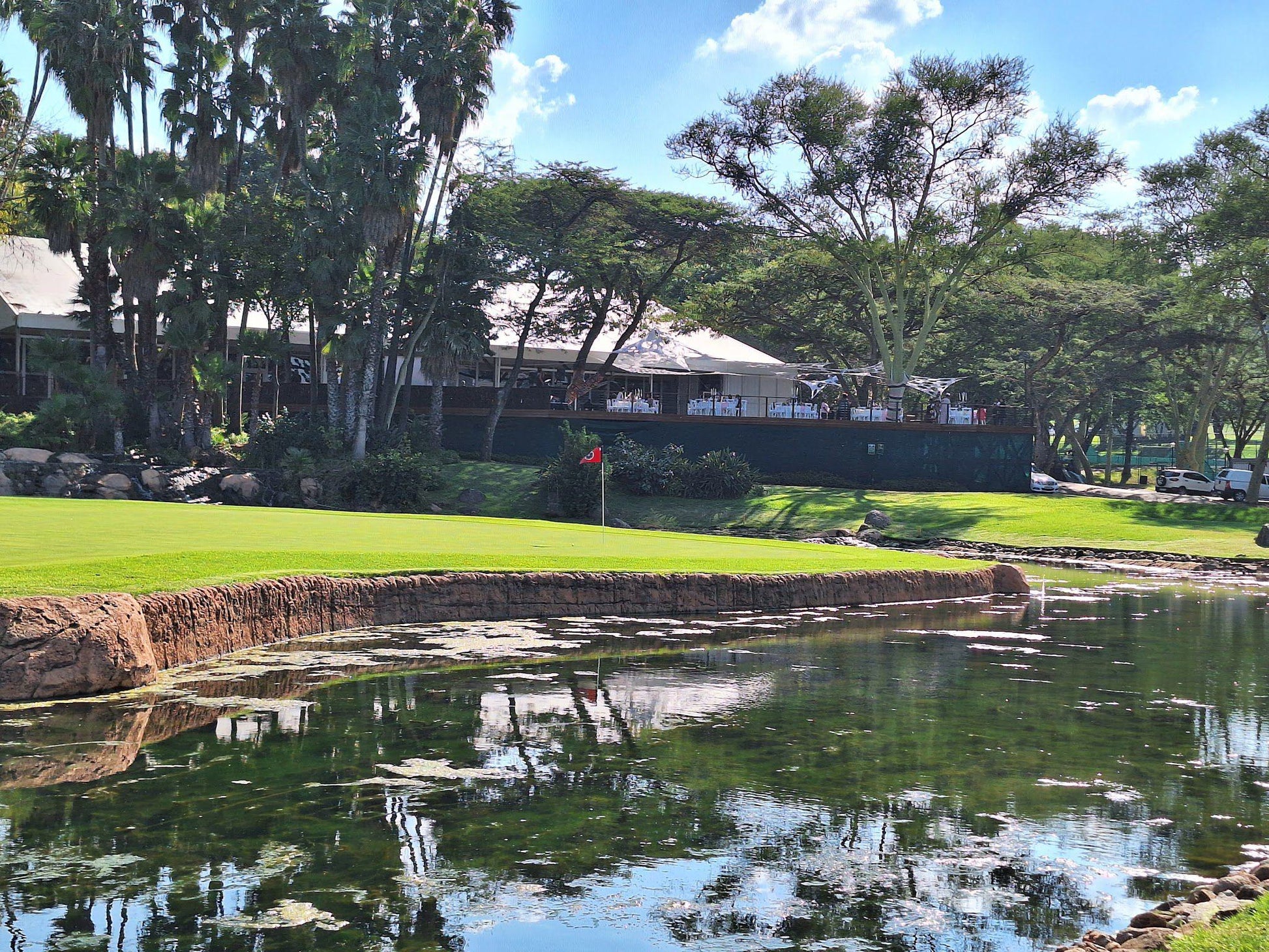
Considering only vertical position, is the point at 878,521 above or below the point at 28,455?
below

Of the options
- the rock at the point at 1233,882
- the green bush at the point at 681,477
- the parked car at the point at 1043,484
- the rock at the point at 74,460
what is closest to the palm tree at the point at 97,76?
the rock at the point at 74,460

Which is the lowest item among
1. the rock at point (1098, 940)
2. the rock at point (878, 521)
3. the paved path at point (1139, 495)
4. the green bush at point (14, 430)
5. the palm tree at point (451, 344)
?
the rock at point (1098, 940)

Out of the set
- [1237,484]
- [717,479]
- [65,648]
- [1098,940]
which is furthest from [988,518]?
[1098,940]

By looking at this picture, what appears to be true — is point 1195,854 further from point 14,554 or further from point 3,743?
point 14,554

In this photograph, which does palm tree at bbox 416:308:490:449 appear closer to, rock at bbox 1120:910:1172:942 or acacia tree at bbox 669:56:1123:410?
acacia tree at bbox 669:56:1123:410

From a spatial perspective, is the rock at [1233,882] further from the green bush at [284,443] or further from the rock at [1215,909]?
the green bush at [284,443]

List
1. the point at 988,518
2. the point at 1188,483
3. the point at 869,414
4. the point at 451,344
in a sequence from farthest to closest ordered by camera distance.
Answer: the point at 1188,483
the point at 869,414
the point at 451,344
the point at 988,518

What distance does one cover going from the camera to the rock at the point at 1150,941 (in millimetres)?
5887

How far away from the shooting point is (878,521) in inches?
1483

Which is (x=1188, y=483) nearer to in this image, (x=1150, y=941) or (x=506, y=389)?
(x=506, y=389)

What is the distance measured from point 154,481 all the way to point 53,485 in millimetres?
2491

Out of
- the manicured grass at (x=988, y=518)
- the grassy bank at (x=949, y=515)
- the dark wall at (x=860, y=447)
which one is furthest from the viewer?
the dark wall at (x=860, y=447)

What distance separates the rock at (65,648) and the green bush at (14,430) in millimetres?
Answer: 26004

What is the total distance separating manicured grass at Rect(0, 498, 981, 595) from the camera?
14.5m
